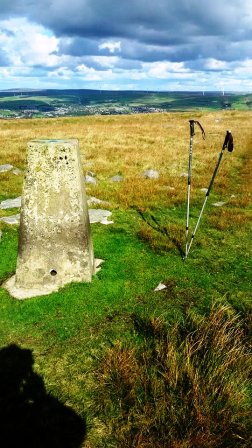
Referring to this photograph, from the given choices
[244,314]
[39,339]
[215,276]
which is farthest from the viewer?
[215,276]

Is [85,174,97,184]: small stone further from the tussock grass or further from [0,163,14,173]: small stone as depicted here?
the tussock grass

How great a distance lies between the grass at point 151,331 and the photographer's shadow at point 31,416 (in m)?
0.16

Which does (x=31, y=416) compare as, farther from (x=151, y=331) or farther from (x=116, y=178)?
(x=116, y=178)

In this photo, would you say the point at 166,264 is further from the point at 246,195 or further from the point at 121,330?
the point at 246,195

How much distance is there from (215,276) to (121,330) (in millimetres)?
3586

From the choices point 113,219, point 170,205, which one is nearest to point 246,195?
point 170,205

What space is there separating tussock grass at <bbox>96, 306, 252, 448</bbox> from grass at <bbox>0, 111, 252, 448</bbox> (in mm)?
19

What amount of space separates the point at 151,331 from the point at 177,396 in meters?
2.07

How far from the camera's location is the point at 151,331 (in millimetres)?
7246

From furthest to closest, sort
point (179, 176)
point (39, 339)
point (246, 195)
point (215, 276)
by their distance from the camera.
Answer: point (179, 176), point (246, 195), point (215, 276), point (39, 339)

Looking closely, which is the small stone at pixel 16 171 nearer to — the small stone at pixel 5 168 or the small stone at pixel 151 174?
the small stone at pixel 5 168

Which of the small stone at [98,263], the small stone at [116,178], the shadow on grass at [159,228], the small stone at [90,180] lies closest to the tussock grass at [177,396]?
the small stone at [98,263]

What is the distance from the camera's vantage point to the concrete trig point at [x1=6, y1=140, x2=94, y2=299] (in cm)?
827

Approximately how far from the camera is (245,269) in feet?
33.7
